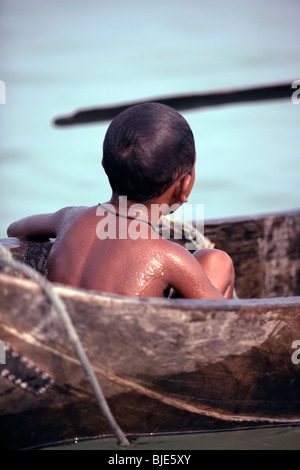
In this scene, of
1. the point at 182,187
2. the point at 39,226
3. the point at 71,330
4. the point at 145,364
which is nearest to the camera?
the point at 71,330

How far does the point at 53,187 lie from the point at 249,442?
157 inches

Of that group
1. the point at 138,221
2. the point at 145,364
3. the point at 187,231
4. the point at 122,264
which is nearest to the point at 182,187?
the point at 138,221

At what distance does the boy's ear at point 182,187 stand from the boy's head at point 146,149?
29 mm

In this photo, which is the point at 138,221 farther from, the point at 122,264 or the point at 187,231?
the point at 187,231

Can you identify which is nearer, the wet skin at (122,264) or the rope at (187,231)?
the wet skin at (122,264)

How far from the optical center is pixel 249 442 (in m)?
2.24

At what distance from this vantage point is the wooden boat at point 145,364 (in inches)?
73.5

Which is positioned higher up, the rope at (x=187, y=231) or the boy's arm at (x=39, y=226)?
the boy's arm at (x=39, y=226)

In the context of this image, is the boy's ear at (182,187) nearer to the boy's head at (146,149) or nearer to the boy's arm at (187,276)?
the boy's head at (146,149)

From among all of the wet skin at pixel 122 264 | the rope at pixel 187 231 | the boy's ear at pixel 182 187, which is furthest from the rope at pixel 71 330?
the rope at pixel 187 231

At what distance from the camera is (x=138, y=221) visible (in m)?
2.09

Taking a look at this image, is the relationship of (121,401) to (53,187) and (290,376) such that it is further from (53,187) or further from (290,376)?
(53,187)

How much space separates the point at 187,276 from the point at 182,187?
23 cm
